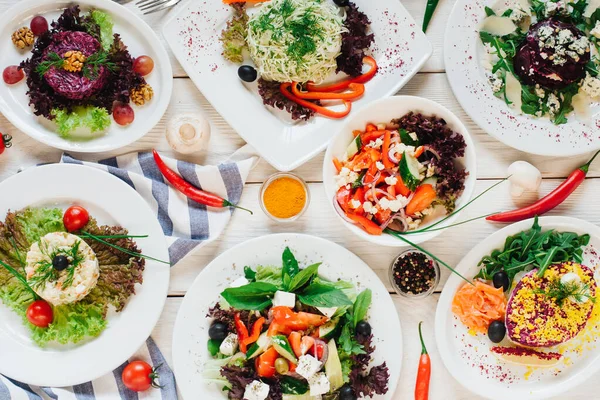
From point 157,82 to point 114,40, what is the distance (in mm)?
300

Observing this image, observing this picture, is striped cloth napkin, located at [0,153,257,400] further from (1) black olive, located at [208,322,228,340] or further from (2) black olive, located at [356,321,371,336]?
(2) black olive, located at [356,321,371,336]

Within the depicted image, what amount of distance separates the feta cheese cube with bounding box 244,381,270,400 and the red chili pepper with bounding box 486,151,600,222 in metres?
1.47

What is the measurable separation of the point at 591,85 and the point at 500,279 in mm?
1107

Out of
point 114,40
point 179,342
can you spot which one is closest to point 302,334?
point 179,342

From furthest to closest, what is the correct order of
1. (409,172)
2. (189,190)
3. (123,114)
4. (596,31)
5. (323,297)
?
(189,190) → (123,114) → (596,31) → (323,297) → (409,172)

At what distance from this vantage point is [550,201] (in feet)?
10.7

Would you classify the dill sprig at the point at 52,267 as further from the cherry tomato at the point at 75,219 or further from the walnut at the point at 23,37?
the walnut at the point at 23,37

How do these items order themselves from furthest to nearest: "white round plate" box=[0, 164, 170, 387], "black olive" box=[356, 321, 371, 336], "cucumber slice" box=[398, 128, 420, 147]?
"white round plate" box=[0, 164, 170, 387] < "black olive" box=[356, 321, 371, 336] < "cucumber slice" box=[398, 128, 420, 147]

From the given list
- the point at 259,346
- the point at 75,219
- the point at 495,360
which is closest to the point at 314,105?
the point at 259,346

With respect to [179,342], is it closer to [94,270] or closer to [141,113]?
[94,270]

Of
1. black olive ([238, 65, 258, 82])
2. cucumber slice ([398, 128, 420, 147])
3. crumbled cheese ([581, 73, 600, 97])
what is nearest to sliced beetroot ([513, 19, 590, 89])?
crumbled cheese ([581, 73, 600, 97])

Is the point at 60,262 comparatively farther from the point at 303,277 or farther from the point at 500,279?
the point at 500,279

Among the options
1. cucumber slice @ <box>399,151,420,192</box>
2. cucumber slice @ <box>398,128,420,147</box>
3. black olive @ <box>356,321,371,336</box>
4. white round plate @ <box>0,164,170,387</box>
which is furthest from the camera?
white round plate @ <box>0,164,170,387</box>

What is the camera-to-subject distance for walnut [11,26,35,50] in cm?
321
